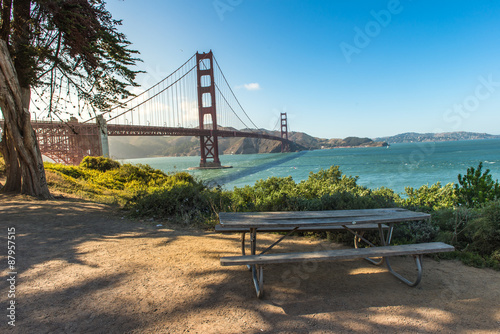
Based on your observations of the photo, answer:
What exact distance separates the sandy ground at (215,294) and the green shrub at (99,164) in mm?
9658

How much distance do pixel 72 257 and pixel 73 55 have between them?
5543 mm

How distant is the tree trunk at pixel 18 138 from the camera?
5258 mm

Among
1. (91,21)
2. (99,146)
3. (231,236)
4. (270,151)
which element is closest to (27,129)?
(91,21)

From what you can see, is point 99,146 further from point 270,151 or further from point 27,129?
point 270,151

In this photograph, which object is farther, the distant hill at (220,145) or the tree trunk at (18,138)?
the distant hill at (220,145)

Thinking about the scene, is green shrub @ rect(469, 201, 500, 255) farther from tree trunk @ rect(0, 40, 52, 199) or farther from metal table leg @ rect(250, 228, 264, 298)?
tree trunk @ rect(0, 40, 52, 199)

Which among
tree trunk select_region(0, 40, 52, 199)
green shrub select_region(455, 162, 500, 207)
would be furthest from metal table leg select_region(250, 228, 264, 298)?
tree trunk select_region(0, 40, 52, 199)

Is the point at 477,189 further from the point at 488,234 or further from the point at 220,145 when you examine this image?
the point at 220,145

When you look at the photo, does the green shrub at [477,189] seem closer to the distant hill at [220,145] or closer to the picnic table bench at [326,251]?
the picnic table bench at [326,251]

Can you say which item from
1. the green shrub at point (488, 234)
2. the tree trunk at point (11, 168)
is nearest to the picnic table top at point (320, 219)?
the green shrub at point (488, 234)

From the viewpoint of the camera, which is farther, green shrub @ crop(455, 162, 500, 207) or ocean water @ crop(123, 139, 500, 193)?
ocean water @ crop(123, 139, 500, 193)

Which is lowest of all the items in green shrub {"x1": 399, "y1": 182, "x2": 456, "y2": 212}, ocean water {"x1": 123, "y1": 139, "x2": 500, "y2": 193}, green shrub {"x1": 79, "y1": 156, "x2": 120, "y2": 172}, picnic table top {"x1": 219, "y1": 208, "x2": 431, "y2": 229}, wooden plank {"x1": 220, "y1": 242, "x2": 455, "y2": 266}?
ocean water {"x1": 123, "y1": 139, "x2": 500, "y2": 193}

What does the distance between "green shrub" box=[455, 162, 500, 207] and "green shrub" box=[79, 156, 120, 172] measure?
39.8ft

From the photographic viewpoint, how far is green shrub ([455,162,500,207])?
5223 mm
